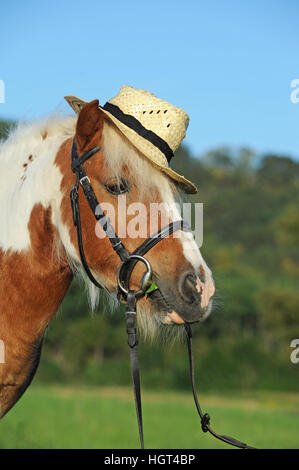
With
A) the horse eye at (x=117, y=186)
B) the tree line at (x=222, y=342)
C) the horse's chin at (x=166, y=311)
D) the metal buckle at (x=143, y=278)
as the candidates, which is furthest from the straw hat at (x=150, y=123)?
the tree line at (x=222, y=342)

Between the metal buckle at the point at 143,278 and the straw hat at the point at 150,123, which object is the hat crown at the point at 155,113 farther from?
the metal buckle at the point at 143,278

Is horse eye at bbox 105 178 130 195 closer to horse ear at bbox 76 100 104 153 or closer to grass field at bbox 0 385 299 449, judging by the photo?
horse ear at bbox 76 100 104 153

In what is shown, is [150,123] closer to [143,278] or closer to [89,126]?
[89,126]

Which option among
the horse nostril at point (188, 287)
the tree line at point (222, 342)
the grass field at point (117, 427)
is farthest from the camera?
the tree line at point (222, 342)

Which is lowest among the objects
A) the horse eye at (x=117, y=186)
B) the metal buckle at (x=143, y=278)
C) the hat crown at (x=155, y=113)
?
the metal buckle at (x=143, y=278)

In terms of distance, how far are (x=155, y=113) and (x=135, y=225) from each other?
68 centimetres

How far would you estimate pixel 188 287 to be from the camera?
2969 mm

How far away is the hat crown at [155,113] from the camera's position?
3250 mm

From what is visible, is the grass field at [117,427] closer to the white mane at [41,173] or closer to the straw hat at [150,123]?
the white mane at [41,173]

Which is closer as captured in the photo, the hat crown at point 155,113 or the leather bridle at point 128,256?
the leather bridle at point 128,256

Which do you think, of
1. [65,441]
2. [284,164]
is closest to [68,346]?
[65,441]

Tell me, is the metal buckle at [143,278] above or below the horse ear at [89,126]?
below

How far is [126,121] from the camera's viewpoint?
3221 millimetres

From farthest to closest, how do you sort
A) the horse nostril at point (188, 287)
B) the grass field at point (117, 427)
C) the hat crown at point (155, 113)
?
the grass field at point (117, 427) → the hat crown at point (155, 113) → the horse nostril at point (188, 287)
